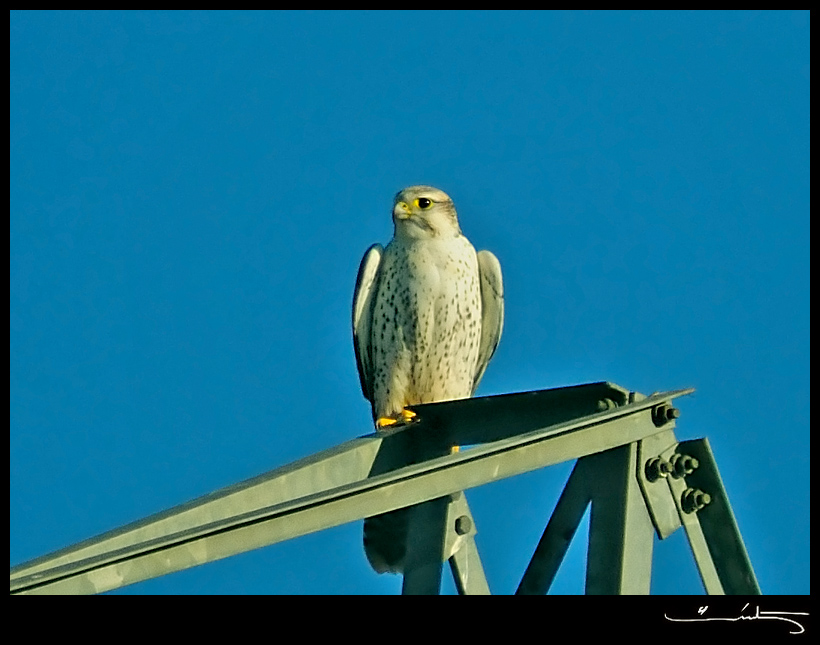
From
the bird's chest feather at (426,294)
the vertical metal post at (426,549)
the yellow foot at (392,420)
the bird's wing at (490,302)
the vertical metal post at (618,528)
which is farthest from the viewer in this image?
the bird's wing at (490,302)

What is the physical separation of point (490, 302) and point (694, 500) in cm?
326

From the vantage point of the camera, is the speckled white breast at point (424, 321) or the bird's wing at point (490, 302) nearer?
the speckled white breast at point (424, 321)

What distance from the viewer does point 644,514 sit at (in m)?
4.62

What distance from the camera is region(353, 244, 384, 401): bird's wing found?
7.80 metres

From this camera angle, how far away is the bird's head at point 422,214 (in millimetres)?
7699

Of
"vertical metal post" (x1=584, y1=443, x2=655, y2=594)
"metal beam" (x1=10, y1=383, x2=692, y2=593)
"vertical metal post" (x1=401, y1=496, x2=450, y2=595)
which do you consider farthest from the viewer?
"vertical metal post" (x1=401, y1=496, x2=450, y2=595)

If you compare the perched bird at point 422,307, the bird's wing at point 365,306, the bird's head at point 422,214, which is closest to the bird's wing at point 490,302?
the perched bird at point 422,307

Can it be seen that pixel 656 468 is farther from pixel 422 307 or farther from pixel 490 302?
pixel 490 302

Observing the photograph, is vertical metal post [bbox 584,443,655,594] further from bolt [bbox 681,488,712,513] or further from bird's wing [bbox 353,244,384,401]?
bird's wing [bbox 353,244,384,401]

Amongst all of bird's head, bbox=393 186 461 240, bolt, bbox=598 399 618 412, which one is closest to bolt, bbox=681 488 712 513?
bolt, bbox=598 399 618 412

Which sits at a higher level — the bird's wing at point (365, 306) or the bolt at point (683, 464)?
the bird's wing at point (365, 306)

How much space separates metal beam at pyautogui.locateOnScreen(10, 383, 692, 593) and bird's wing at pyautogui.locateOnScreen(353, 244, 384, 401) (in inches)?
87.4
